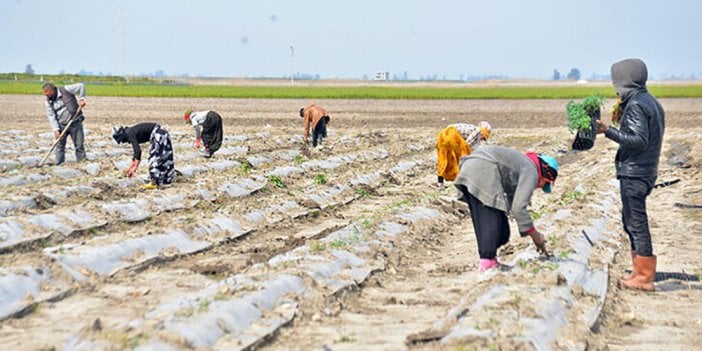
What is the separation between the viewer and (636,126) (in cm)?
653

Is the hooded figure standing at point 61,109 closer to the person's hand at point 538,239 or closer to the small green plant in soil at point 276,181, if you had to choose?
the small green plant in soil at point 276,181

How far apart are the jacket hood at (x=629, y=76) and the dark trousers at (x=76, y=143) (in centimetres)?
945

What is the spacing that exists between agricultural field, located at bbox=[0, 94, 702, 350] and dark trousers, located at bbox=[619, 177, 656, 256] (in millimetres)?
377

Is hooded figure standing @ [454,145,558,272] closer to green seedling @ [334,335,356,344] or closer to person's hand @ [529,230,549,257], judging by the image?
person's hand @ [529,230,549,257]

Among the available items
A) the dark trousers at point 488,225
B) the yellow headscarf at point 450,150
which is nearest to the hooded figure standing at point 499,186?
the dark trousers at point 488,225

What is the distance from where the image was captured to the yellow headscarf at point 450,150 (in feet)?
25.9

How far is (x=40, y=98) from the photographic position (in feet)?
133

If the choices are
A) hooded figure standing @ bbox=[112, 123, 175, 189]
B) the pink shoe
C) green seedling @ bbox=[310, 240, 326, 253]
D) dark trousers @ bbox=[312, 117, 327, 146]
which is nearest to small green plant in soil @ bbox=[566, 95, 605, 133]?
the pink shoe

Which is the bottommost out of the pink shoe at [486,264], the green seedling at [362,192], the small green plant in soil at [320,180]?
the green seedling at [362,192]

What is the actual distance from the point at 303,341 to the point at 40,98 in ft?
125

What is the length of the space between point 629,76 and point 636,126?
1.30 ft

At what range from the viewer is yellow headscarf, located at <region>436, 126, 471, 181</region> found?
7887mm

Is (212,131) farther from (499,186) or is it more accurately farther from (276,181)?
(499,186)

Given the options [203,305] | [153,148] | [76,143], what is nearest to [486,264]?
[203,305]
